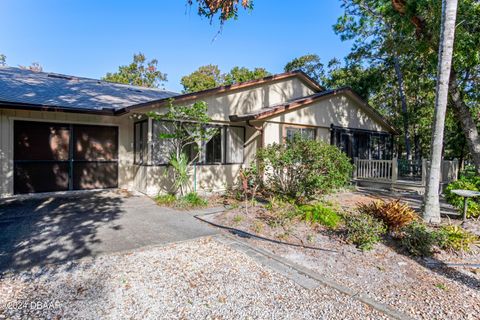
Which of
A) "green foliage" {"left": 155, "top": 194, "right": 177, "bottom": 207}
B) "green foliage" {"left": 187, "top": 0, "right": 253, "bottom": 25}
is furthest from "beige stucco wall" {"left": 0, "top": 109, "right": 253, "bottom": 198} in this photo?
"green foliage" {"left": 187, "top": 0, "right": 253, "bottom": 25}

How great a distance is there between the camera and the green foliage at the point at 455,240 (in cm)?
459

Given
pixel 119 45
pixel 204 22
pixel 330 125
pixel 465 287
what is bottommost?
pixel 465 287

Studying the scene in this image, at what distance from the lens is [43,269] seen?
12.2 feet

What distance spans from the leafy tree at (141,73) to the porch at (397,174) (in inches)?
1081

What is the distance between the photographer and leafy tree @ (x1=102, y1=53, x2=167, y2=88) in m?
31.7

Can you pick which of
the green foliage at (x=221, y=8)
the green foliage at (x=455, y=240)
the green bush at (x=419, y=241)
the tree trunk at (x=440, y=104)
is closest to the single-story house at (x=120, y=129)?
the green foliage at (x=221, y=8)

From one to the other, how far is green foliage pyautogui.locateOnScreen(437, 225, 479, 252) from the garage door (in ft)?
30.7

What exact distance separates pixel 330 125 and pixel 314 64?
53.3 ft

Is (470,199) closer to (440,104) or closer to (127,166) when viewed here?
(440,104)

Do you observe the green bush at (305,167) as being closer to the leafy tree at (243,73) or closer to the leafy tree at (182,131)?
the leafy tree at (182,131)

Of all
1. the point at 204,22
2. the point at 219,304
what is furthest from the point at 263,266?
the point at 204,22

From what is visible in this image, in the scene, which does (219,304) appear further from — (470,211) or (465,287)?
(470,211)

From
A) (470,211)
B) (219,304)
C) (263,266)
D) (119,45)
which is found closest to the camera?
(219,304)

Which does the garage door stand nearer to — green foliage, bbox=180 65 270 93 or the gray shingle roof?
the gray shingle roof
